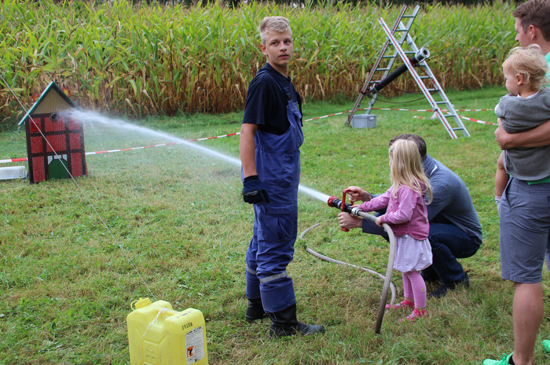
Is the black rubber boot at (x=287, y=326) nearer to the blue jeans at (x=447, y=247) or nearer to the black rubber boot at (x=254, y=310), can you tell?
the black rubber boot at (x=254, y=310)

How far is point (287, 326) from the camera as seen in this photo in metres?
2.71

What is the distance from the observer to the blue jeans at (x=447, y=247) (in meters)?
3.10

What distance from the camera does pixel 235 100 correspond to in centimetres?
1177

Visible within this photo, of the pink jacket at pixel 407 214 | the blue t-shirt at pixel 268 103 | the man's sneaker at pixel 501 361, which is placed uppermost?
the blue t-shirt at pixel 268 103

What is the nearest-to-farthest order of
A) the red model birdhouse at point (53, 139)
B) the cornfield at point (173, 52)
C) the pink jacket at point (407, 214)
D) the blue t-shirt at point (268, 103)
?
the blue t-shirt at point (268, 103), the pink jacket at point (407, 214), the red model birdhouse at point (53, 139), the cornfield at point (173, 52)

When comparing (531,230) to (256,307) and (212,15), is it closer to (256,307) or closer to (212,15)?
(256,307)

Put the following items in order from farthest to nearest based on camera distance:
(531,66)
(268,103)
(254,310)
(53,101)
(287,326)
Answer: (53,101) → (254,310) → (287,326) → (268,103) → (531,66)

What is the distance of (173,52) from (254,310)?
8.95 metres

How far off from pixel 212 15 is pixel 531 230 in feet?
38.6

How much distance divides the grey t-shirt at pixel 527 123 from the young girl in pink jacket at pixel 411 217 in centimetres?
74

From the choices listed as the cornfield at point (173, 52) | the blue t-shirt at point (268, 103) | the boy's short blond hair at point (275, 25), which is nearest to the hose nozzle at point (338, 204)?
the blue t-shirt at point (268, 103)

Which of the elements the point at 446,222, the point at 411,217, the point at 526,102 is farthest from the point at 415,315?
the point at 526,102

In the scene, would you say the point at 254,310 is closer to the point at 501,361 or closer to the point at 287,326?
the point at 287,326

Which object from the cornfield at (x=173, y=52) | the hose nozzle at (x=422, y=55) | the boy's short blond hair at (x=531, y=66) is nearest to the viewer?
the boy's short blond hair at (x=531, y=66)
